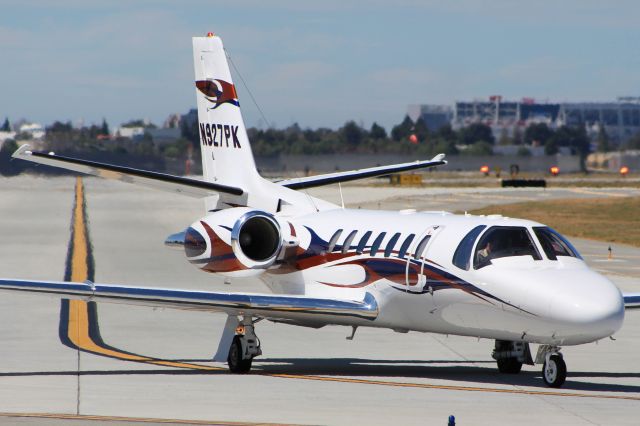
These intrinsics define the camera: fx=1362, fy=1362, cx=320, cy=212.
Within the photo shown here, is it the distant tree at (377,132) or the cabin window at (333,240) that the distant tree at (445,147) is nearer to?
the distant tree at (377,132)

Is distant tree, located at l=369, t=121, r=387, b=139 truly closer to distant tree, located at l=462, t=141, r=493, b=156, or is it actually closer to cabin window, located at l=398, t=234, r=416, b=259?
distant tree, located at l=462, t=141, r=493, b=156

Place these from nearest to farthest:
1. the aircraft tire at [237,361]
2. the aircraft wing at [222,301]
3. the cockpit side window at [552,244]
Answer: the cockpit side window at [552,244] → the aircraft wing at [222,301] → the aircraft tire at [237,361]

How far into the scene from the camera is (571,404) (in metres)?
17.6

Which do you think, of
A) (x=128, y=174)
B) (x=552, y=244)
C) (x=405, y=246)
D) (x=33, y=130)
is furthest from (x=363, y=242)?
(x=33, y=130)

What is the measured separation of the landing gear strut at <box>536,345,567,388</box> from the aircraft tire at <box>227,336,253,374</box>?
458cm

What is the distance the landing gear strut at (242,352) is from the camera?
20.9m

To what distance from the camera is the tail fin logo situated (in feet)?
88.0

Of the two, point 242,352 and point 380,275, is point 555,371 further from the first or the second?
point 242,352

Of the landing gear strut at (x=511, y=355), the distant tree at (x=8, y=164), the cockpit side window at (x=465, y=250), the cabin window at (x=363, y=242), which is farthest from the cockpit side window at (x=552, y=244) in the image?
the distant tree at (x=8, y=164)

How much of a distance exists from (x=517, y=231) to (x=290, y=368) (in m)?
4.36

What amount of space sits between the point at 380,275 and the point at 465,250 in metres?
1.75

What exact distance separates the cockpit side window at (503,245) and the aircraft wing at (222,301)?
217cm

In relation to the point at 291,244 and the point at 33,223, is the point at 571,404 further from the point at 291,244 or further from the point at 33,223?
the point at 33,223

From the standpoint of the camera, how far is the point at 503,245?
1961 centimetres
